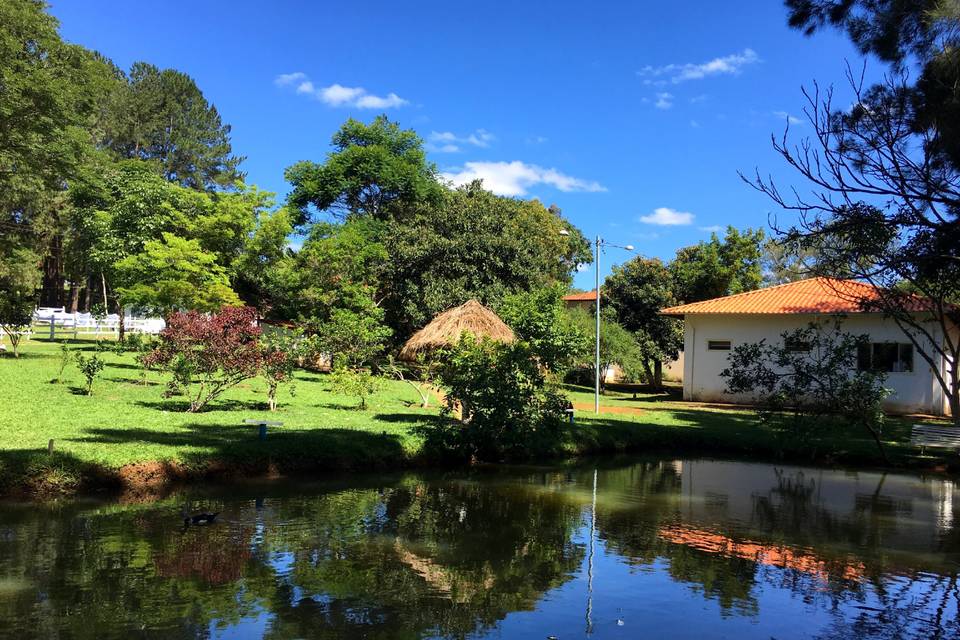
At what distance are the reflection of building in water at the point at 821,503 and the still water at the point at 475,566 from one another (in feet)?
0.22

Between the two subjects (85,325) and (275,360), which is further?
(85,325)

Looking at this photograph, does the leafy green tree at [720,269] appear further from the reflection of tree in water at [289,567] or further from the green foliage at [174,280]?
the reflection of tree in water at [289,567]

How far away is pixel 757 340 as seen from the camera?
26984 mm

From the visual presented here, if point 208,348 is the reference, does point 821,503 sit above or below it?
below

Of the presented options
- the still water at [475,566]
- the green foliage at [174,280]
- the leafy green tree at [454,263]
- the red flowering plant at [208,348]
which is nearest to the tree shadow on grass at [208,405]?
the red flowering plant at [208,348]

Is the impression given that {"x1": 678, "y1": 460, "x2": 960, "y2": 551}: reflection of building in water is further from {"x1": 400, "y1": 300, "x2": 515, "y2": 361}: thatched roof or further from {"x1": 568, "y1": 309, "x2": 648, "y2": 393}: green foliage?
{"x1": 568, "y1": 309, "x2": 648, "y2": 393}: green foliage

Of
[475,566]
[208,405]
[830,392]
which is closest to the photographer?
[475,566]

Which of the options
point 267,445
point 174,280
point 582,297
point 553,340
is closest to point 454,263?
point 174,280

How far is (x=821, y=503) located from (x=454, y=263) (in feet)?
69.4

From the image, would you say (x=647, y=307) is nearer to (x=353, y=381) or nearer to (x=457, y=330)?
(x=457, y=330)

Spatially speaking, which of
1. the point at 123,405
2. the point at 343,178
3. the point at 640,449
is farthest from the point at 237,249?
the point at 640,449

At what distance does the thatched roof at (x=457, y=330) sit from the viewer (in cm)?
1808

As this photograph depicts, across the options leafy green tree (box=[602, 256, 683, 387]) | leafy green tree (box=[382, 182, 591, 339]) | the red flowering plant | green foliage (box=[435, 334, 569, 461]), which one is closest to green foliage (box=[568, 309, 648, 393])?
leafy green tree (box=[602, 256, 683, 387])

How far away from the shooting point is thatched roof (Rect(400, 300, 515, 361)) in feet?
59.3
